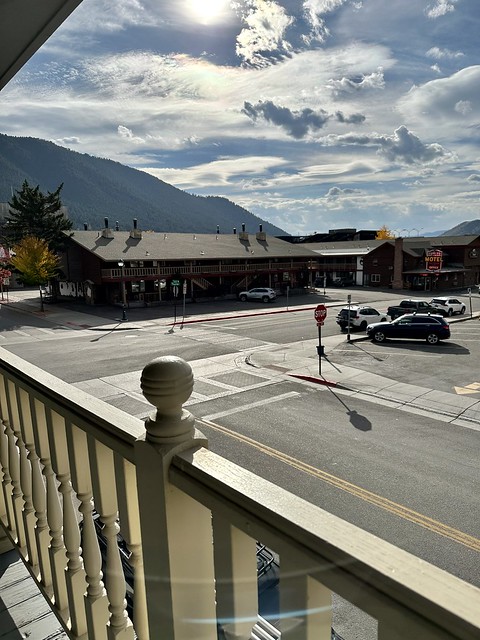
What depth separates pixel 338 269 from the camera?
6612 cm

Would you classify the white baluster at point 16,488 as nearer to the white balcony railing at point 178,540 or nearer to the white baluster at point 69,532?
the white balcony railing at point 178,540

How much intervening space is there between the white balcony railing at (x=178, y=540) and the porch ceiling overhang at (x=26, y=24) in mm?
2089

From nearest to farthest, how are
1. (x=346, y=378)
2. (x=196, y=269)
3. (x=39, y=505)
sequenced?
(x=39, y=505)
(x=346, y=378)
(x=196, y=269)

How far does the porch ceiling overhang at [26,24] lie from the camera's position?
240 centimetres

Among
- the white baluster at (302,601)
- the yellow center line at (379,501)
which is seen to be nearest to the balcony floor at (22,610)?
the white baluster at (302,601)

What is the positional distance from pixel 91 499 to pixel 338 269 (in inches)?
2606

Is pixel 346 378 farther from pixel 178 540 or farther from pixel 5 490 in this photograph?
pixel 178 540

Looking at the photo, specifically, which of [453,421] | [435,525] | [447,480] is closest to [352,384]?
[453,421]

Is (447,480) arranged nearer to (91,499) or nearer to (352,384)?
(352,384)

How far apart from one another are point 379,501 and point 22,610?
6.86m

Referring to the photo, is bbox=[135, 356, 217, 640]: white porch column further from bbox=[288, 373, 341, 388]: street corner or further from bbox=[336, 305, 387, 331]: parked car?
bbox=[336, 305, 387, 331]: parked car

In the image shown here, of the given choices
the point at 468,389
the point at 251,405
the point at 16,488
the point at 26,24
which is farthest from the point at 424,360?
the point at 26,24

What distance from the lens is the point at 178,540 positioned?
1579mm

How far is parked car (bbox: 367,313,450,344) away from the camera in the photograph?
2382 centimetres
